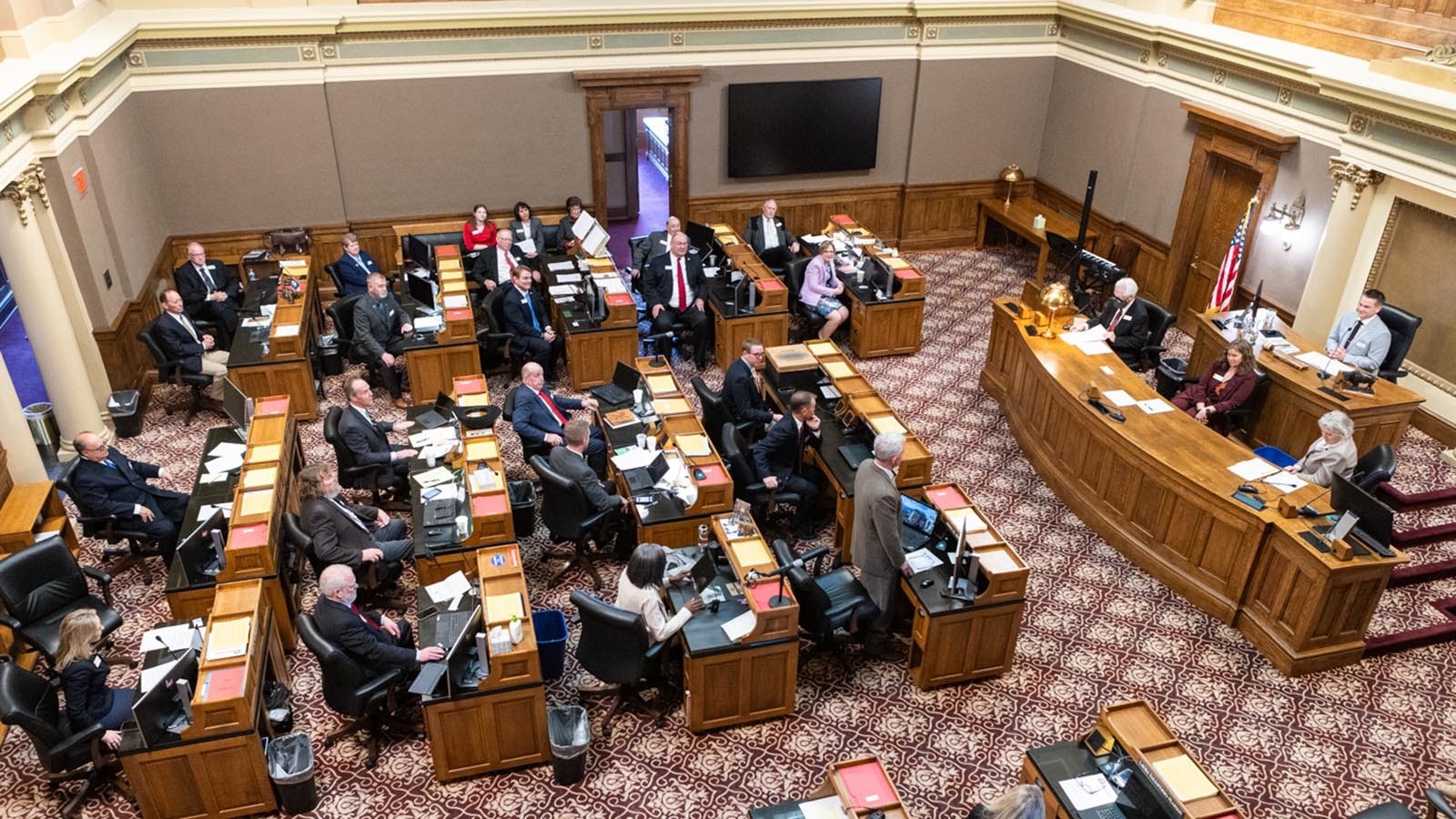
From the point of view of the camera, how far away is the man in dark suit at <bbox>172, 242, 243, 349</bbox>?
1209cm

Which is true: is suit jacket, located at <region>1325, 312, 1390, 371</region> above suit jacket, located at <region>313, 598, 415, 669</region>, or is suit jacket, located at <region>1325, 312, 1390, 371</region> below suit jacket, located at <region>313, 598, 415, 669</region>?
above

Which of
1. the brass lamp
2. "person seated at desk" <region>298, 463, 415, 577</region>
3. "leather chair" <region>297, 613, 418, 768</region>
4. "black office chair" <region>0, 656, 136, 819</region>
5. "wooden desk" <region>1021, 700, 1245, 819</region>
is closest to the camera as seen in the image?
"wooden desk" <region>1021, 700, 1245, 819</region>

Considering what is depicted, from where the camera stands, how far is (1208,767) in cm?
700

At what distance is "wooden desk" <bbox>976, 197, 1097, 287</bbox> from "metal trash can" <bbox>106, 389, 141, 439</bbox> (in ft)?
38.0

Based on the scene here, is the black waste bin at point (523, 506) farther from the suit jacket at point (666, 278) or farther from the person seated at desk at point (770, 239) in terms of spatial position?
the person seated at desk at point (770, 239)

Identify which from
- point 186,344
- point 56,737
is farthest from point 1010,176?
point 56,737

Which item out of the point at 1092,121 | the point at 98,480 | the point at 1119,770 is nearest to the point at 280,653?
the point at 98,480

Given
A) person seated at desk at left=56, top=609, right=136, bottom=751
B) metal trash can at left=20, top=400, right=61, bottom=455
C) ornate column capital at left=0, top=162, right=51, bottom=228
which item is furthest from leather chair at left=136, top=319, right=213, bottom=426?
person seated at desk at left=56, top=609, right=136, bottom=751

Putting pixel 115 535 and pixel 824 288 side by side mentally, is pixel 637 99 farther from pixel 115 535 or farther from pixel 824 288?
pixel 115 535

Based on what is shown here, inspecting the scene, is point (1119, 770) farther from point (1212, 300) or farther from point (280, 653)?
point (1212, 300)

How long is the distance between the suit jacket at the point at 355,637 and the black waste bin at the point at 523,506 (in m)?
2.28

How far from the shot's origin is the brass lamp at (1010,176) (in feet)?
53.0

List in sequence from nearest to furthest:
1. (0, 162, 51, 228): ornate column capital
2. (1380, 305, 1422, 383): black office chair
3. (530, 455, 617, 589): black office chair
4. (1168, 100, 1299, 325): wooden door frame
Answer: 1. (530, 455, 617, 589): black office chair
2. (0, 162, 51, 228): ornate column capital
3. (1380, 305, 1422, 383): black office chair
4. (1168, 100, 1299, 325): wooden door frame

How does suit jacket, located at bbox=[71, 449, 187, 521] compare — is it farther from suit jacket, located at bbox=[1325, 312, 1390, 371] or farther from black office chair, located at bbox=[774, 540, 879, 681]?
suit jacket, located at bbox=[1325, 312, 1390, 371]
